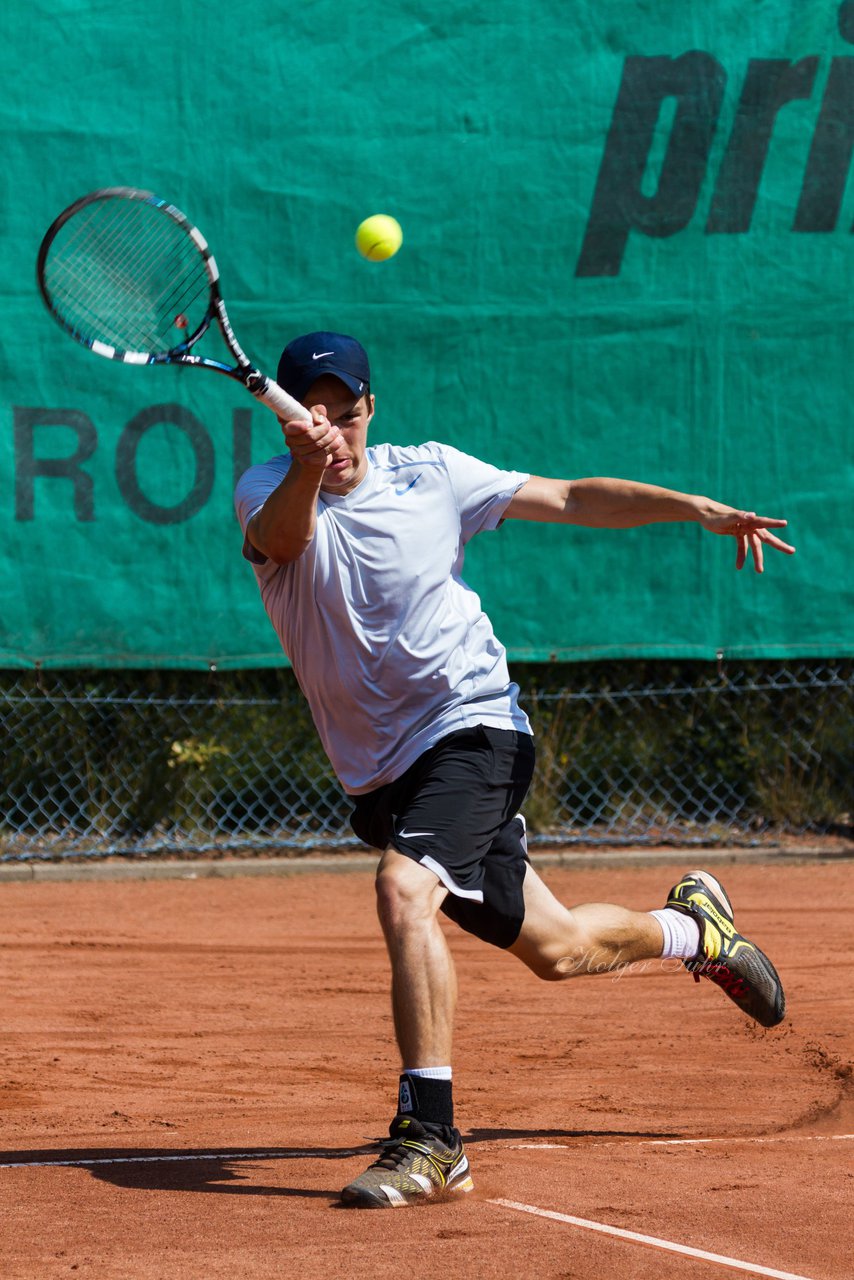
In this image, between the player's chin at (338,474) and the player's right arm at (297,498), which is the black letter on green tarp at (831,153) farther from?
the player's right arm at (297,498)

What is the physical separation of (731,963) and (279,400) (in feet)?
6.07

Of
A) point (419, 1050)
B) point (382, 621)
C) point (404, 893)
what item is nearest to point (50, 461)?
point (382, 621)

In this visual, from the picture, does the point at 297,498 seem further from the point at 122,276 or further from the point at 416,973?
the point at 122,276

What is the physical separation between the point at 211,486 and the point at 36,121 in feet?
5.42

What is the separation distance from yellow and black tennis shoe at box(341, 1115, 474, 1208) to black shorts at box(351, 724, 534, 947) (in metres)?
0.48

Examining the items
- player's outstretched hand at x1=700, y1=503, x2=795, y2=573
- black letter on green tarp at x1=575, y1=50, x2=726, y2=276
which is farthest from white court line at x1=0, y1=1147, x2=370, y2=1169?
black letter on green tarp at x1=575, y1=50, x2=726, y2=276

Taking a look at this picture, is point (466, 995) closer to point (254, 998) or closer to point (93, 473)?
point (254, 998)

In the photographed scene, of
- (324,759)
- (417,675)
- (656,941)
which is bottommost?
(656,941)

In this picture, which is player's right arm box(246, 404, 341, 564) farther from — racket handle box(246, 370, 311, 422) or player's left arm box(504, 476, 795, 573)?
player's left arm box(504, 476, 795, 573)

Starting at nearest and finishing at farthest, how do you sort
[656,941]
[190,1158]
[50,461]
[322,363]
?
[322,363], [190,1158], [656,941], [50,461]

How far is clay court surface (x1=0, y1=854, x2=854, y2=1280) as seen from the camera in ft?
9.71

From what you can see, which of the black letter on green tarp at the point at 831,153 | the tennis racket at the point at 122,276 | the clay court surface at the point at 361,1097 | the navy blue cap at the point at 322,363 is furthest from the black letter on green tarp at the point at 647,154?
the navy blue cap at the point at 322,363

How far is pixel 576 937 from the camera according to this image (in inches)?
149

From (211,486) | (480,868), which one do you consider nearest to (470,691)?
(480,868)
